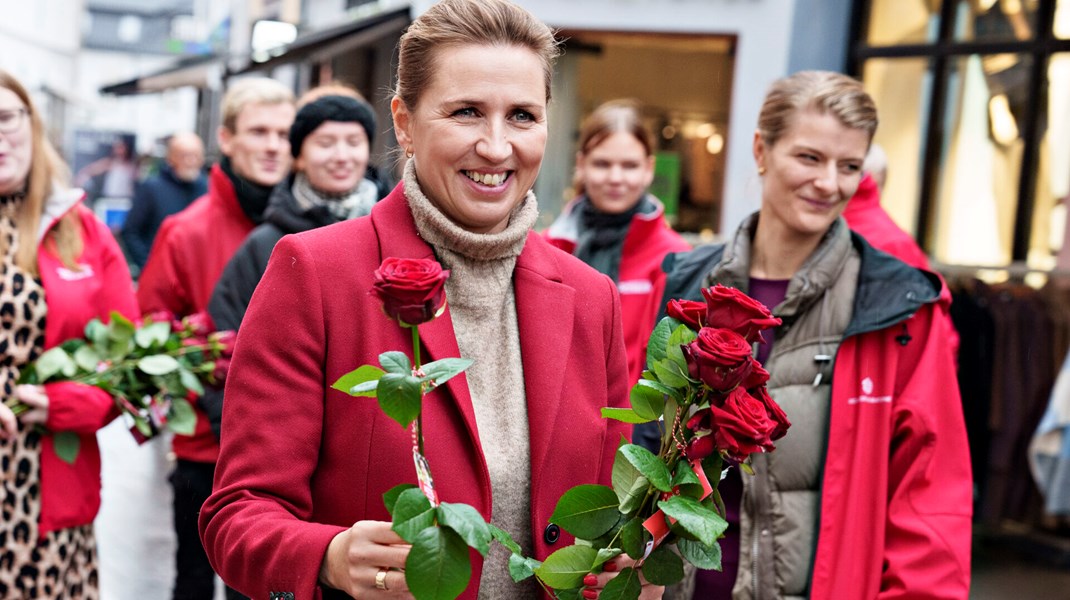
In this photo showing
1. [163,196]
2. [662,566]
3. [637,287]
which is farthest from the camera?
[163,196]

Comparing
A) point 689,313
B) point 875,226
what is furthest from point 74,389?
point 875,226

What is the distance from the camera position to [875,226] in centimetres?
430

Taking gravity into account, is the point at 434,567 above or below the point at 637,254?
below

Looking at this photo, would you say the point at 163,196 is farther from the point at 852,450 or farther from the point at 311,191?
the point at 852,450

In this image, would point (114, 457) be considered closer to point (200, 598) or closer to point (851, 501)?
point (200, 598)

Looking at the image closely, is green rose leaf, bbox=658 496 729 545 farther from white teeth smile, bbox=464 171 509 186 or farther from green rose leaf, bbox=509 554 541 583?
white teeth smile, bbox=464 171 509 186

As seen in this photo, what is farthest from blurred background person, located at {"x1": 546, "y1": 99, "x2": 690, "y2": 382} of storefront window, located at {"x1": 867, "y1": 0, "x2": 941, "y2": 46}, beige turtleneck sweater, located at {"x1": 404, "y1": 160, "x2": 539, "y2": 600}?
storefront window, located at {"x1": 867, "y1": 0, "x2": 941, "y2": 46}

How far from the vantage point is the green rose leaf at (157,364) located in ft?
13.4

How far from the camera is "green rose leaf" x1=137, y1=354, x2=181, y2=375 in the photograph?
13.4 feet

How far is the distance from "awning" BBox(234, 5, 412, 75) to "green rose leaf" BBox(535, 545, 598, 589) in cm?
1001

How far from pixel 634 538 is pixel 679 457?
141mm

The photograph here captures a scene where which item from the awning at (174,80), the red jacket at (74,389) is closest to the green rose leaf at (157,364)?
the red jacket at (74,389)

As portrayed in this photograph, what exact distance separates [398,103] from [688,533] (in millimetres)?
928

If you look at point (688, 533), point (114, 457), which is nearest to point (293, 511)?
point (688, 533)
